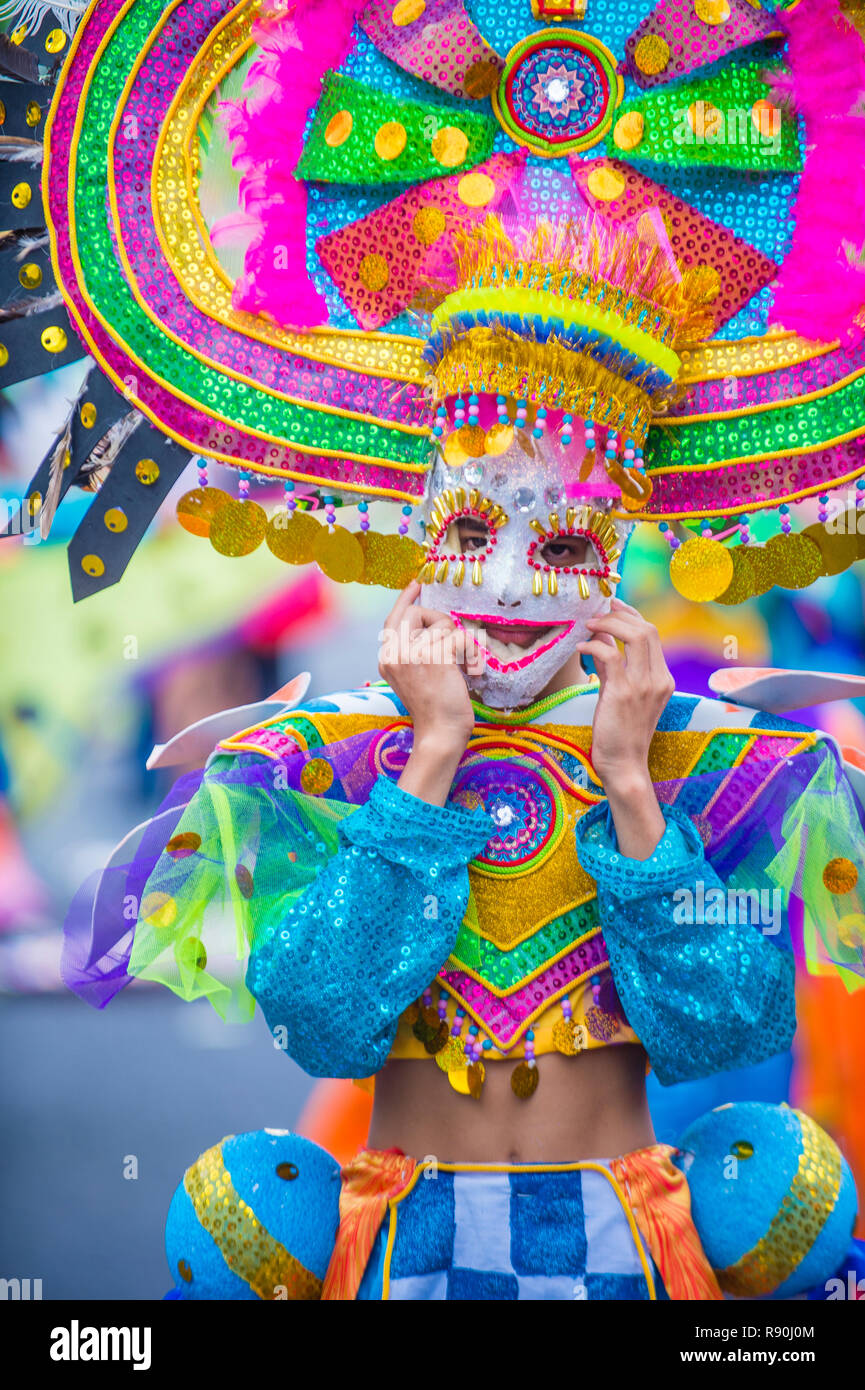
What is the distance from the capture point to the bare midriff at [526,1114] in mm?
1486

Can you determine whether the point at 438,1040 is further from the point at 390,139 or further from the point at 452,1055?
the point at 390,139

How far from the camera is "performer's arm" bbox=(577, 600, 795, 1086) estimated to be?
4.62ft

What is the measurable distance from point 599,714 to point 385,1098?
530 millimetres

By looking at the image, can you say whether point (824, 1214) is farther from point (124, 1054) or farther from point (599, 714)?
point (124, 1054)

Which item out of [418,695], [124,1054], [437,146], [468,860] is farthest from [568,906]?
[124,1054]

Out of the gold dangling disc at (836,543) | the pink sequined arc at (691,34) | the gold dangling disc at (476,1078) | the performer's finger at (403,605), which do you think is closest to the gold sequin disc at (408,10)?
the pink sequined arc at (691,34)

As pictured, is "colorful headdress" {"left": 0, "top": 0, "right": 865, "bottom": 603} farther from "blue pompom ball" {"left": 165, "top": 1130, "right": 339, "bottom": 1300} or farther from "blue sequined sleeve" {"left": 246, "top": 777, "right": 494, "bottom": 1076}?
"blue pompom ball" {"left": 165, "top": 1130, "right": 339, "bottom": 1300}

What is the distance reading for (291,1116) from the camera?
2.24 metres

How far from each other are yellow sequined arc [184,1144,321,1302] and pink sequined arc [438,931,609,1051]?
332 millimetres

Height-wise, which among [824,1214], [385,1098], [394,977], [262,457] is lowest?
[824,1214]

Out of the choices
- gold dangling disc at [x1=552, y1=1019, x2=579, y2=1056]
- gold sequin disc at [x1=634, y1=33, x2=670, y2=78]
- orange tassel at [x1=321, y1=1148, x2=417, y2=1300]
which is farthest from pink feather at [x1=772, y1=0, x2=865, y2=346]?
orange tassel at [x1=321, y1=1148, x2=417, y2=1300]

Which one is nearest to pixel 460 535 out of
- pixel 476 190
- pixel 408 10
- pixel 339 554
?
pixel 339 554

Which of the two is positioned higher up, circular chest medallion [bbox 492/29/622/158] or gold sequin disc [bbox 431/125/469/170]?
circular chest medallion [bbox 492/29/622/158]

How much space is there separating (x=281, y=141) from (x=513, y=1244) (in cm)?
131
